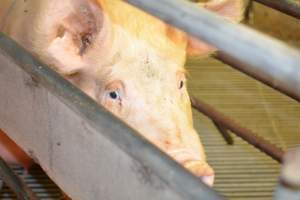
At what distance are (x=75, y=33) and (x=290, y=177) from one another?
1087 millimetres

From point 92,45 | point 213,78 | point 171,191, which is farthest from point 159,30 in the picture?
point 213,78

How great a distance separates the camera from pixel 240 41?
54 cm

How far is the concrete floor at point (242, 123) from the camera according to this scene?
238cm

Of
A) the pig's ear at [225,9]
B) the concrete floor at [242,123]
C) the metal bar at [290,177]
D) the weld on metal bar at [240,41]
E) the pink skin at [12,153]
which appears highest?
the weld on metal bar at [240,41]

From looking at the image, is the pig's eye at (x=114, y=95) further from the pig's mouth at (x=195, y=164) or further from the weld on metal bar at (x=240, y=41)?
the weld on metal bar at (x=240, y=41)

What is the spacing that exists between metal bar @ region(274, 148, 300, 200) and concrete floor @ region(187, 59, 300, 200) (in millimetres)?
1757

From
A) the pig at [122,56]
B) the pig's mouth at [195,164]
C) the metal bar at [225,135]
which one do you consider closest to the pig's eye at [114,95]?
the pig at [122,56]

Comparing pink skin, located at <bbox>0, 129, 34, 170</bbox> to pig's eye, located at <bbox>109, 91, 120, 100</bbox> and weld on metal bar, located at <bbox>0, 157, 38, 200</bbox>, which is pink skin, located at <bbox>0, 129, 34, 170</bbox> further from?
pig's eye, located at <bbox>109, 91, 120, 100</bbox>

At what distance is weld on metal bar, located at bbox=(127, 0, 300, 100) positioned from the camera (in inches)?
19.8

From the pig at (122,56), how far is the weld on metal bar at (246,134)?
52 cm

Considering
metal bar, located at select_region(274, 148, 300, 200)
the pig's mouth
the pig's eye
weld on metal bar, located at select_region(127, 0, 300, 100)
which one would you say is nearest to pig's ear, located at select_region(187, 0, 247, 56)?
the pig's eye

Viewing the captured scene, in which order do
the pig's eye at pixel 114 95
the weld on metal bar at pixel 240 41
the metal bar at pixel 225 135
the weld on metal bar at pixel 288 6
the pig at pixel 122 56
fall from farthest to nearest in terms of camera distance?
the metal bar at pixel 225 135 < the weld on metal bar at pixel 288 6 < the pig's eye at pixel 114 95 < the pig at pixel 122 56 < the weld on metal bar at pixel 240 41

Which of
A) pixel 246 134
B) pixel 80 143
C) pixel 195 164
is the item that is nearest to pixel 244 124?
pixel 246 134

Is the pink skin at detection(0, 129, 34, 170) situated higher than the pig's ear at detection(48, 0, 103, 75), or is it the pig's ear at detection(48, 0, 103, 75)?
the pig's ear at detection(48, 0, 103, 75)
